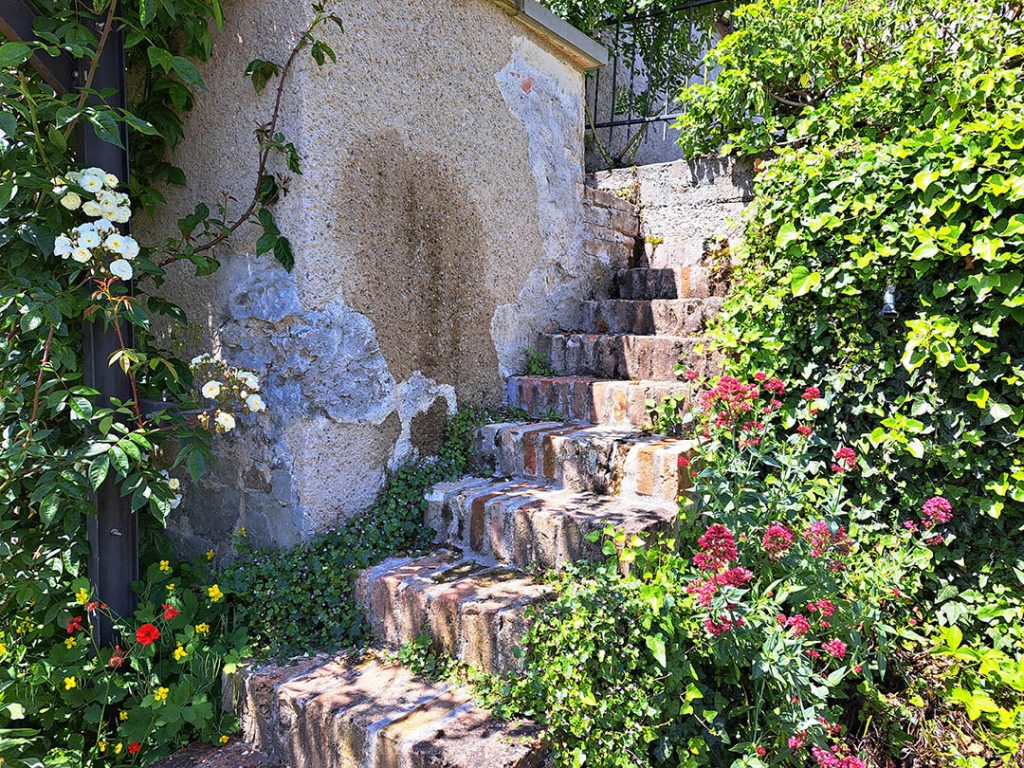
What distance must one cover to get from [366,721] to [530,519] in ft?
2.89

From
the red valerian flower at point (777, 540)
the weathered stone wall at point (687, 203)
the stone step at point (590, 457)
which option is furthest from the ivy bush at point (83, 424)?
the weathered stone wall at point (687, 203)

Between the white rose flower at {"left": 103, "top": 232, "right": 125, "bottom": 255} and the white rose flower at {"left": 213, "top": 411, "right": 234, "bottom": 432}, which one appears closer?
the white rose flower at {"left": 103, "top": 232, "right": 125, "bottom": 255}

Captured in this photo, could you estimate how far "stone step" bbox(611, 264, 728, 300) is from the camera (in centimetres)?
371

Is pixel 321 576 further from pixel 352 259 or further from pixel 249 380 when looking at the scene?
pixel 352 259

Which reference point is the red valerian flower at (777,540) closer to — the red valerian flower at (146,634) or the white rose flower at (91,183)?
the red valerian flower at (146,634)

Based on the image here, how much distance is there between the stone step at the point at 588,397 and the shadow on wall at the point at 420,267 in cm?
18

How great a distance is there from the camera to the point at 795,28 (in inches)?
143

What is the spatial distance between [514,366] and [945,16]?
2.99 m

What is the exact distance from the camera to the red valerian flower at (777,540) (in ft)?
6.54

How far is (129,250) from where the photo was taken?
220 centimetres

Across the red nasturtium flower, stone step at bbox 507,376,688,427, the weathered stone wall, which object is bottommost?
the red nasturtium flower

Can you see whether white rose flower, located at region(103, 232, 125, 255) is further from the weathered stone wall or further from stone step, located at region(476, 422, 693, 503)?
the weathered stone wall

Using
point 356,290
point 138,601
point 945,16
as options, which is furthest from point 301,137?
point 945,16

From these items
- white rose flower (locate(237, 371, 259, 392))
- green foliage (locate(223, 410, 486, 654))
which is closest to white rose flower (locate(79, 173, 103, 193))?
white rose flower (locate(237, 371, 259, 392))
